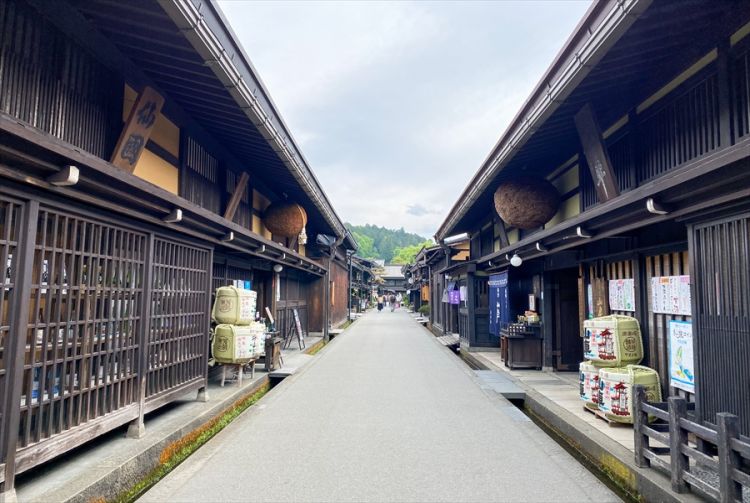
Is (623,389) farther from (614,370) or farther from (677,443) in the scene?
(677,443)

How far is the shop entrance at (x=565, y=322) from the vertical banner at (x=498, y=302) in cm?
196

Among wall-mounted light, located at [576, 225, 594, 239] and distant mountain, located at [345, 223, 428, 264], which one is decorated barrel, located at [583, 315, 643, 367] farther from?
distant mountain, located at [345, 223, 428, 264]

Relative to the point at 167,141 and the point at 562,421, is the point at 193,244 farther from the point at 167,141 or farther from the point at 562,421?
the point at 562,421

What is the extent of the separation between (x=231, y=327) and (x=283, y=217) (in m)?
4.69

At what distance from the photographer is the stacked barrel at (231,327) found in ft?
30.2

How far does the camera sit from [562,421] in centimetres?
707

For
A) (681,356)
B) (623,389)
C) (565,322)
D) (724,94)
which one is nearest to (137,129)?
(724,94)

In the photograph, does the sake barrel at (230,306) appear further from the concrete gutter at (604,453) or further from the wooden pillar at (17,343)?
the concrete gutter at (604,453)

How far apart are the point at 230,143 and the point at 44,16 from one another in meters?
4.59

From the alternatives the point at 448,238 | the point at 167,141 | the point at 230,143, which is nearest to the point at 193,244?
the point at 167,141

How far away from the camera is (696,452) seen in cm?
398

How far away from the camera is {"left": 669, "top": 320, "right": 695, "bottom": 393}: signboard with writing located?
5.93 metres

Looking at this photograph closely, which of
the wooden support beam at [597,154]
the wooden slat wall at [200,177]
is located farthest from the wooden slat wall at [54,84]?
the wooden support beam at [597,154]

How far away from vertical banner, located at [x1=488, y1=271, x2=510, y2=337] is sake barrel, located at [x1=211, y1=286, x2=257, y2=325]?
8.12 metres
